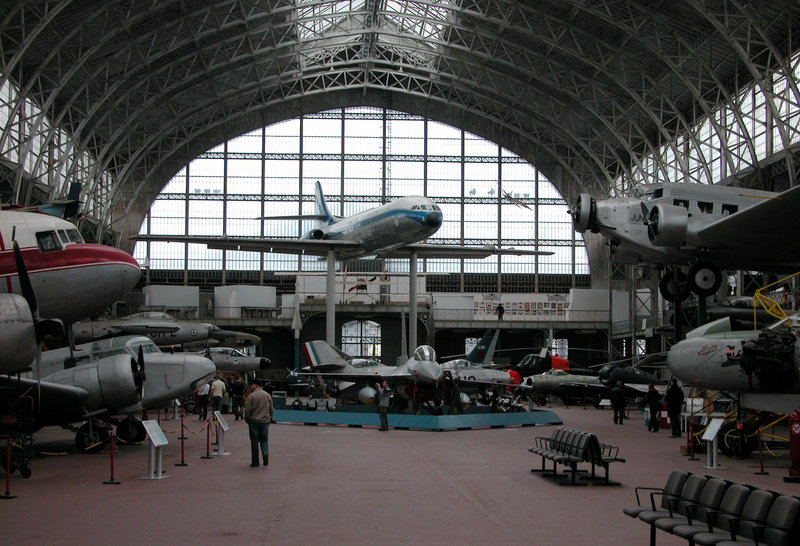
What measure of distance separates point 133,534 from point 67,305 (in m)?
9.19

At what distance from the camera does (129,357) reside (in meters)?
17.7

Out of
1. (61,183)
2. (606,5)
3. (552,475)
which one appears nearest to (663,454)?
(552,475)

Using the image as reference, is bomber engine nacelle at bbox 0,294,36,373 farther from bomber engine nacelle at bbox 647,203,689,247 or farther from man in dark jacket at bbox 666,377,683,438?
man in dark jacket at bbox 666,377,683,438

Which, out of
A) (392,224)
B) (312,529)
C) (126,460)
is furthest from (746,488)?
(392,224)

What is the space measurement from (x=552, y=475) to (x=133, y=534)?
7.62m

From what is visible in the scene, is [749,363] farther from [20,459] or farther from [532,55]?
[532,55]

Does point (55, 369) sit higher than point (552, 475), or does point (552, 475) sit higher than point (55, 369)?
point (55, 369)

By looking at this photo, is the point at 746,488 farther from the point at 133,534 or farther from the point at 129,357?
the point at 129,357

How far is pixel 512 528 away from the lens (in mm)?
9555

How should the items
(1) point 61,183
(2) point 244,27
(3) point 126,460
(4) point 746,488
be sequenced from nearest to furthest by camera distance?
(4) point 746,488, (3) point 126,460, (2) point 244,27, (1) point 61,183

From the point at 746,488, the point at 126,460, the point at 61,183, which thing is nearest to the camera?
the point at 746,488

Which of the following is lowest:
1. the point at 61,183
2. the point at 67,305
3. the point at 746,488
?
the point at 746,488

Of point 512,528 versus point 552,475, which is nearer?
point 512,528

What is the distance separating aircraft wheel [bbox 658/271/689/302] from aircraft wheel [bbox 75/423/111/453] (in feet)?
60.1
